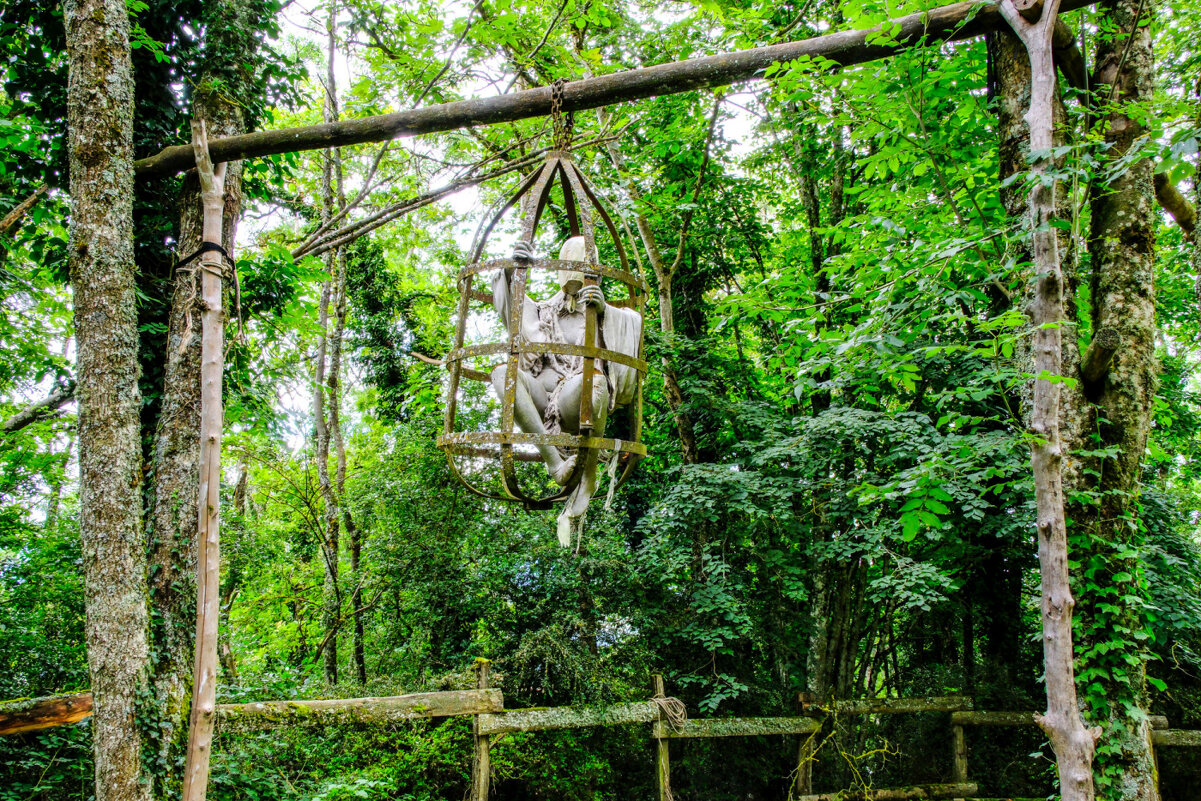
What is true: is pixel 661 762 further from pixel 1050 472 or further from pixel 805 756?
pixel 1050 472

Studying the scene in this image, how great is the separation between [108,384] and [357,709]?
8.79 ft

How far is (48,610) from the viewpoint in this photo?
17.3 ft

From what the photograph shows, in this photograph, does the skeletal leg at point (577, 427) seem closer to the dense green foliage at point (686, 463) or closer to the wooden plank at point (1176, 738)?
the dense green foliage at point (686, 463)

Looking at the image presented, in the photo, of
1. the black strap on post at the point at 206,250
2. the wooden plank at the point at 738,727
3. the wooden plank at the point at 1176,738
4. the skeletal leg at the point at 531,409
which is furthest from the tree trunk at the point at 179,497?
the wooden plank at the point at 1176,738

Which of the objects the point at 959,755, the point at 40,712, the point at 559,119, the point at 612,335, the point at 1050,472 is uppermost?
the point at 559,119

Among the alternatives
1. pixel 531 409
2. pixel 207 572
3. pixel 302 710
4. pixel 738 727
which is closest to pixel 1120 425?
pixel 531 409

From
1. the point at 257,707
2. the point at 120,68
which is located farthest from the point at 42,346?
the point at 120,68

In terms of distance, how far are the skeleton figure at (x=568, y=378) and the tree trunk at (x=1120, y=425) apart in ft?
6.67

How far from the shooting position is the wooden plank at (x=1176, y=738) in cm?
587

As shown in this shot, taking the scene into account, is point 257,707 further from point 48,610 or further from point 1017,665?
point 1017,665

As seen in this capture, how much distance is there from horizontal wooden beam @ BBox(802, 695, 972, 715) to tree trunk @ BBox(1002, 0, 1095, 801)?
4017 millimetres

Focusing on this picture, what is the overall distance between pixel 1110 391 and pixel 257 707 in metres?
4.88

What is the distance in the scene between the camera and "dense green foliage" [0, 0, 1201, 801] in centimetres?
402

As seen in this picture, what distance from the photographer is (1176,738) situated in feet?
19.3
